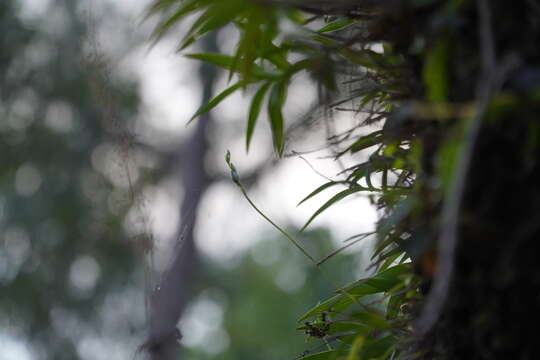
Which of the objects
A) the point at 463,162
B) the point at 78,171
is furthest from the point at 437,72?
the point at 78,171

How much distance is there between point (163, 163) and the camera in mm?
7305

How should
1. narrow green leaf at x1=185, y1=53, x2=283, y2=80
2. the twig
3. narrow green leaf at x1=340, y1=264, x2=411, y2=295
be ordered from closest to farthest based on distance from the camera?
the twig
narrow green leaf at x1=185, y1=53, x2=283, y2=80
narrow green leaf at x1=340, y1=264, x2=411, y2=295

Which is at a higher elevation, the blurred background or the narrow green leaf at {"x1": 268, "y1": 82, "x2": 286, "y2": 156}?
the blurred background

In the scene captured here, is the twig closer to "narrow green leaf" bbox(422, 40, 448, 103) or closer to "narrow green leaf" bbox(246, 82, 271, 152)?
"narrow green leaf" bbox(422, 40, 448, 103)

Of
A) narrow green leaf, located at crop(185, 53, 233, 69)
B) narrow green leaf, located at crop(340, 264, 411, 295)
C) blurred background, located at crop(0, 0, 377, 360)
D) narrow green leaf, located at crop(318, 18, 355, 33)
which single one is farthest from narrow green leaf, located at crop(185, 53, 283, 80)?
blurred background, located at crop(0, 0, 377, 360)

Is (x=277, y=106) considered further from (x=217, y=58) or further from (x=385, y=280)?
(x=385, y=280)

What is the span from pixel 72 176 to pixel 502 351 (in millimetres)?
6159

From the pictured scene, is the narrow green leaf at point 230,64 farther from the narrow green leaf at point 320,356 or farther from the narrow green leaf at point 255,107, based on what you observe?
the narrow green leaf at point 320,356

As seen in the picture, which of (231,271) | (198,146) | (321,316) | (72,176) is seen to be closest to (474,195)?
(321,316)

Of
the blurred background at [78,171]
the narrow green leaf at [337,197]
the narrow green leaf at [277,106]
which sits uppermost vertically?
the blurred background at [78,171]

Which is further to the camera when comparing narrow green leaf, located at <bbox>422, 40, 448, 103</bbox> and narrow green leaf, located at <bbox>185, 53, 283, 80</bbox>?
narrow green leaf, located at <bbox>185, 53, 283, 80</bbox>

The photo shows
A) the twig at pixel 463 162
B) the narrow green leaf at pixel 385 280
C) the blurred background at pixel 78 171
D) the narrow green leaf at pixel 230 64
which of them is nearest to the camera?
the twig at pixel 463 162

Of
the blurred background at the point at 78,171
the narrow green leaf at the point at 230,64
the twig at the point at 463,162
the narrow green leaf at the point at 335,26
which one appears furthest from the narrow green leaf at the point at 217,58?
the blurred background at the point at 78,171

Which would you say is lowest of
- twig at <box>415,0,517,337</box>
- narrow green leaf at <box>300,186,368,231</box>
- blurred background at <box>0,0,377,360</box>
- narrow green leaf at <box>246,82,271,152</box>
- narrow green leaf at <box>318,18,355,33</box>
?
twig at <box>415,0,517,337</box>
